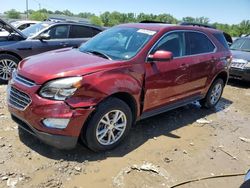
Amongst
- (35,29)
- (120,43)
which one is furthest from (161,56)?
(35,29)

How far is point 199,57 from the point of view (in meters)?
5.64

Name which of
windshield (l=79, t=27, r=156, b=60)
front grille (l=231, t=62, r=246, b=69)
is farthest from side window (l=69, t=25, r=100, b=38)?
front grille (l=231, t=62, r=246, b=69)

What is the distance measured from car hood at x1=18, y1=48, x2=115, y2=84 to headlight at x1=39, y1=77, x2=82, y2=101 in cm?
8

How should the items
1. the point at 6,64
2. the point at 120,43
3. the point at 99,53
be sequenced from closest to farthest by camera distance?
the point at 99,53
the point at 120,43
the point at 6,64

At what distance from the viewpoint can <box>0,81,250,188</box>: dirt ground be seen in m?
3.60

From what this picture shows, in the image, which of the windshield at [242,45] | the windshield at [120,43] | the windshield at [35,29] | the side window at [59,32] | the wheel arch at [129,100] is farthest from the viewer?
the windshield at [242,45]

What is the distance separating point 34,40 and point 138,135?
427 centimetres

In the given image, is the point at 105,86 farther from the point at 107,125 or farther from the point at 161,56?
the point at 161,56

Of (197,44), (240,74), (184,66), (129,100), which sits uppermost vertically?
(197,44)

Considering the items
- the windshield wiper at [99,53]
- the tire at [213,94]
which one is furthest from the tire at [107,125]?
the tire at [213,94]

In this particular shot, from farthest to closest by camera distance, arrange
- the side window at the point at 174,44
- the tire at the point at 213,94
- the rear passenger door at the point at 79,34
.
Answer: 1. the rear passenger door at the point at 79,34
2. the tire at the point at 213,94
3. the side window at the point at 174,44

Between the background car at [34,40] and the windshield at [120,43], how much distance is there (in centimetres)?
280

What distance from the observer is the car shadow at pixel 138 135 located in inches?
160

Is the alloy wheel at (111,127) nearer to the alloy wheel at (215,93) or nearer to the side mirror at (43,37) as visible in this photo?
the alloy wheel at (215,93)
